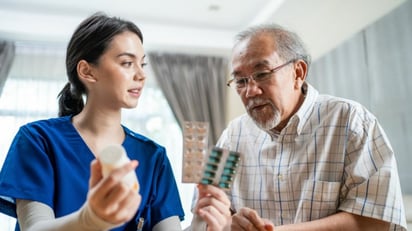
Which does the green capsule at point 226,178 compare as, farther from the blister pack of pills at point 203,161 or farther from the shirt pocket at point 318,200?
the shirt pocket at point 318,200

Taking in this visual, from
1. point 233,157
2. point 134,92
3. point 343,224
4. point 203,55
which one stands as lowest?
point 343,224

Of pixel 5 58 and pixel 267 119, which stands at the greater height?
pixel 5 58

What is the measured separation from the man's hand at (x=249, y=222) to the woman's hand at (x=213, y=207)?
0.74 ft

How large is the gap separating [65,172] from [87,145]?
97mm

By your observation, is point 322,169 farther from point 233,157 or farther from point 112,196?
point 112,196

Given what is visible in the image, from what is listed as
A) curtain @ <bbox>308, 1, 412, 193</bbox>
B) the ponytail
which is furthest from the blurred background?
the ponytail

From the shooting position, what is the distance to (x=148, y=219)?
0.94m

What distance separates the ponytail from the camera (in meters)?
1.09

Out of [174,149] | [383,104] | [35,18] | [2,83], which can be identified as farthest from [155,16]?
[383,104]

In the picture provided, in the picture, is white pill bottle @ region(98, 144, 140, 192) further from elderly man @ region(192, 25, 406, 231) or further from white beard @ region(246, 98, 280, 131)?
white beard @ region(246, 98, 280, 131)

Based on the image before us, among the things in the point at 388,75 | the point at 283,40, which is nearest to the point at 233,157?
the point at 283,40

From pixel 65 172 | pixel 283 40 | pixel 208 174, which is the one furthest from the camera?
pixel 283 40

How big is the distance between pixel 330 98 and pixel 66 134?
92 centimetres

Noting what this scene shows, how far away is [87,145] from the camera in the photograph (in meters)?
0.93
